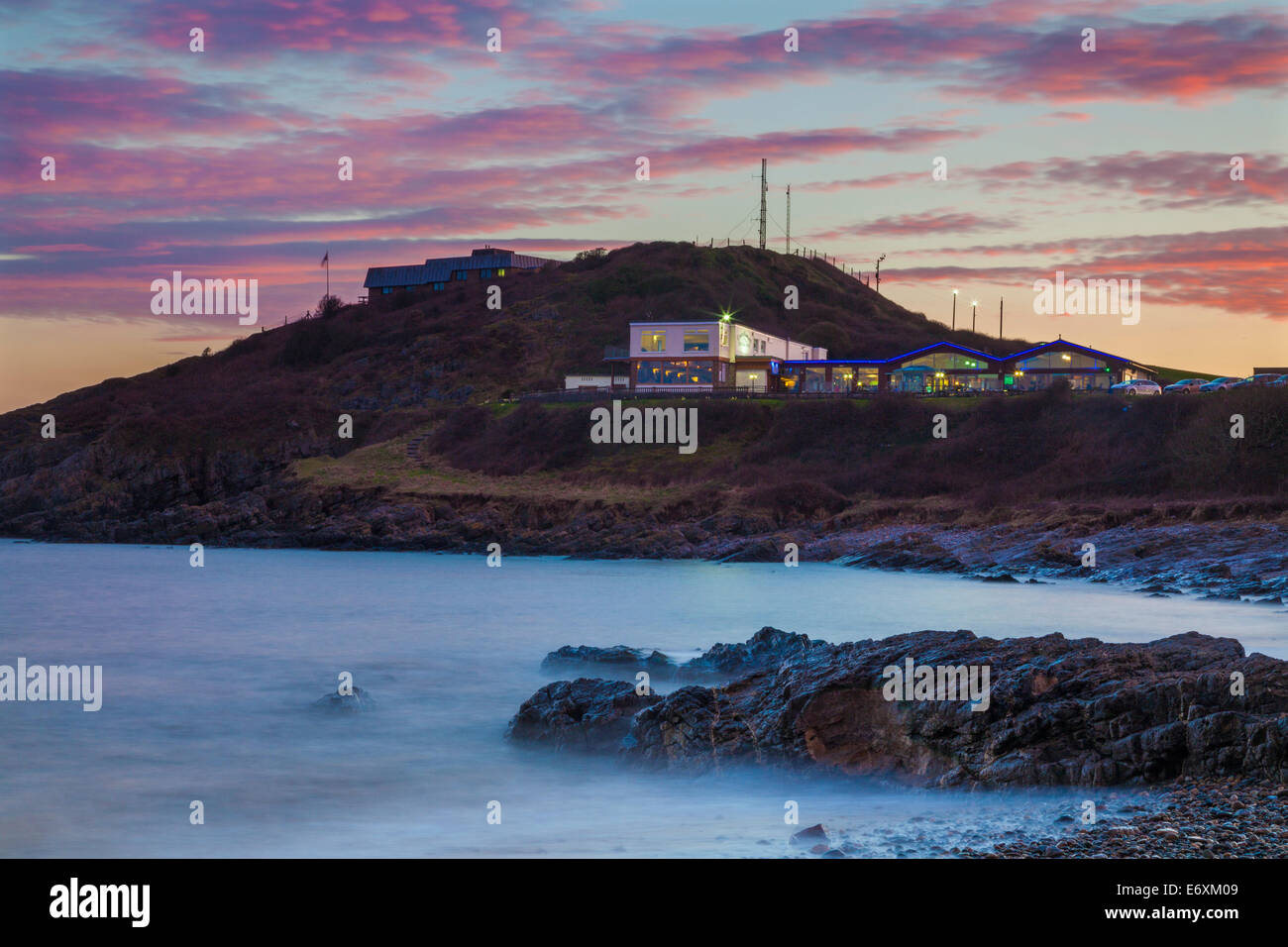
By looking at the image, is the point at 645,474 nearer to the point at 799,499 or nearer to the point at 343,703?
the point at 799,499

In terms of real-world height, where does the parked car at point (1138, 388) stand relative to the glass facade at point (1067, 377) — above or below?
below

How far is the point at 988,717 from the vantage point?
12555mm

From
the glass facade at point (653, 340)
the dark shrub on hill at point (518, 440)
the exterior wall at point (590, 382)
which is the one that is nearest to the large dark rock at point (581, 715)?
the dark shrub on hill at point (518, 440)

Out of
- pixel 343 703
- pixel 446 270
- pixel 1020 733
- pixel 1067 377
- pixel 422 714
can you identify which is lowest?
pixel 422 714

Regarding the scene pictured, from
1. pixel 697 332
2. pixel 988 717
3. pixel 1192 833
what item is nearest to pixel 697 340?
pixel 697 332

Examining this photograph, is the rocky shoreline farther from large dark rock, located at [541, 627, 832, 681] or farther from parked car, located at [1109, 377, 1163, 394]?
parked car, located at [1109, 377, 1163, 394]

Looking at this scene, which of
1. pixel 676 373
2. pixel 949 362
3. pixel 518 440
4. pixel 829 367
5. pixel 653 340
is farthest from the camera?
pixel 829 367

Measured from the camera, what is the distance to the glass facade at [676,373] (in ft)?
280

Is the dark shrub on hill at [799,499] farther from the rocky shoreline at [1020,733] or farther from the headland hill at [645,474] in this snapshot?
the rocky shoreline at [1020,733]

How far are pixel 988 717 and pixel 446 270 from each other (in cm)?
13240

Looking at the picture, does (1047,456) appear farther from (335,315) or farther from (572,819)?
(335,315)

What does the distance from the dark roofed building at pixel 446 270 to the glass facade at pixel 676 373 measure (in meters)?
53.3

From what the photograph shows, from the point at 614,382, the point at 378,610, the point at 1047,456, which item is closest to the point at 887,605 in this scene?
the point at 378,610

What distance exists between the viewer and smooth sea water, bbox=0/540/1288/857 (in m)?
11.8
